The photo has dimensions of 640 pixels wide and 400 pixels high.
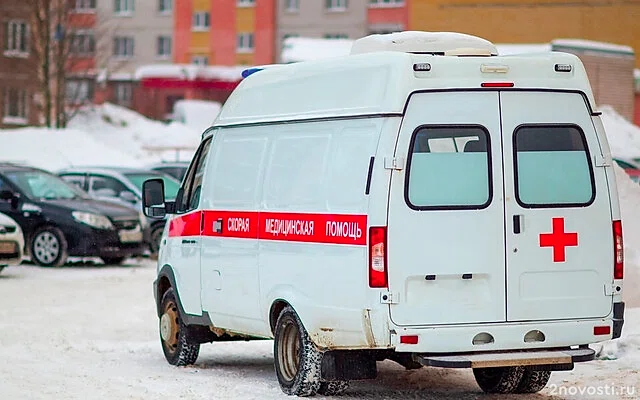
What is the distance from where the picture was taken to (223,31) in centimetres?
8612

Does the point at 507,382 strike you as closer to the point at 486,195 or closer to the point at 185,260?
the point at 486,195

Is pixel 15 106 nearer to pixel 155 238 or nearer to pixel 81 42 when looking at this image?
pixel 81 42

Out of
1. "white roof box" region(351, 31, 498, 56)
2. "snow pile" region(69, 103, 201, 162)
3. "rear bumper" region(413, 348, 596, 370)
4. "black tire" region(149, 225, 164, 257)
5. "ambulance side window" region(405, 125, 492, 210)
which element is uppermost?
"white roof box" region(351, 31, 498, 56)

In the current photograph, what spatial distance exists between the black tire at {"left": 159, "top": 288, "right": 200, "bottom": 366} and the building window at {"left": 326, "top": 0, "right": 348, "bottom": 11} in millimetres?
70454

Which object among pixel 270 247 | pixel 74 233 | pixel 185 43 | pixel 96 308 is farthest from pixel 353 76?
pixel 185 43

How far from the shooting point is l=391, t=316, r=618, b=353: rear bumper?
9.23m

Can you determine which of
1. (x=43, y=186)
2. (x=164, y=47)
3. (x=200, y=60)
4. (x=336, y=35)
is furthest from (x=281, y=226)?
(x=164, y=47)

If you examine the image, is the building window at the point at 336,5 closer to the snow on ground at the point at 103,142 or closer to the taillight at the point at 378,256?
A: the snow on ground at the point at 103,142

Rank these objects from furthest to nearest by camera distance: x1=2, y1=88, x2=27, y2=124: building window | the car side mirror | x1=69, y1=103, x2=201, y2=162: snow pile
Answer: x1=2, y1=88, x2=27, y2=124: building window < x1=69, y1=103, x2=201, y2=162: snow pile < the car side mirror

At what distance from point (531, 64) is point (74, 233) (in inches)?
549

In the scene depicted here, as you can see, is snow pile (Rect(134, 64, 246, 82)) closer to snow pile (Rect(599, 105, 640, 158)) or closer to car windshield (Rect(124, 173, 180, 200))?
snow pile (Rect(599, 105, 640, 158))

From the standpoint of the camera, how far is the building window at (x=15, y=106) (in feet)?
211

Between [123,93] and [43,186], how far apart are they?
217 ft

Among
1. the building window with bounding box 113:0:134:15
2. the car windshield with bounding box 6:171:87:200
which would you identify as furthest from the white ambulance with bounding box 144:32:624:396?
the building window with bounding box 113:0:134:15
